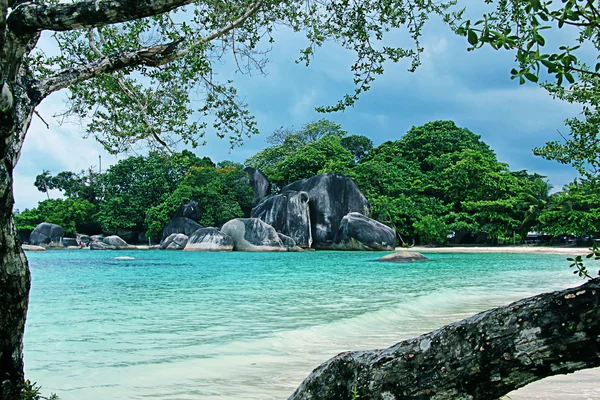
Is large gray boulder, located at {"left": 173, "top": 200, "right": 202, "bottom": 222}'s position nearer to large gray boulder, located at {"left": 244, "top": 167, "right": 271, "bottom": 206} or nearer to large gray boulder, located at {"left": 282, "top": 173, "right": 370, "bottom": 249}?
large gray boulder, located at {"left": 244, "top": 167, "right": 271, "bottom": 206}

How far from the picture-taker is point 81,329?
23.8 feet

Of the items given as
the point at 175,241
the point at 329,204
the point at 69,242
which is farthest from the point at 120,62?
the point at 69,242

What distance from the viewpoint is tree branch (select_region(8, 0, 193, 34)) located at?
2039 millimetres

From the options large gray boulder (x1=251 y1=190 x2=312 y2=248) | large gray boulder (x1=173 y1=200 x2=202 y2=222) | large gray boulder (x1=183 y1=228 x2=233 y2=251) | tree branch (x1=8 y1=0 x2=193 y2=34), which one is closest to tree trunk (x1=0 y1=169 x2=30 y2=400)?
tree branch (x1=8 y1=0 x2=193 y2=34)

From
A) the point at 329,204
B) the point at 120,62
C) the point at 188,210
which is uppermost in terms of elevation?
the point at 329,204

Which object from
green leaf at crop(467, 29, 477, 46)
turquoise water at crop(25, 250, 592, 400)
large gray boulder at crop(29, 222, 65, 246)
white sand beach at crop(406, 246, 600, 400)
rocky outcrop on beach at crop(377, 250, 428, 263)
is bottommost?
turquoise water at crop(25, 250, 592, 400)

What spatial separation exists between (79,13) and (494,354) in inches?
87.3

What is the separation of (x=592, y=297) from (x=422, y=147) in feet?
136

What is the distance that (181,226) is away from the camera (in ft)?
118

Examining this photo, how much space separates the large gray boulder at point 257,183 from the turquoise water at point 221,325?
78.0ft

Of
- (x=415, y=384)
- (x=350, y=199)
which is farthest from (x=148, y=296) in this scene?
(x=350, y=199)

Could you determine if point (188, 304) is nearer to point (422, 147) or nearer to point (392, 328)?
point (392, 328)

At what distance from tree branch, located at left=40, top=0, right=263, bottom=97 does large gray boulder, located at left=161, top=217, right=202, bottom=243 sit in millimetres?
32855

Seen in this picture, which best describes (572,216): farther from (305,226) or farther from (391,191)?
(305,226)
